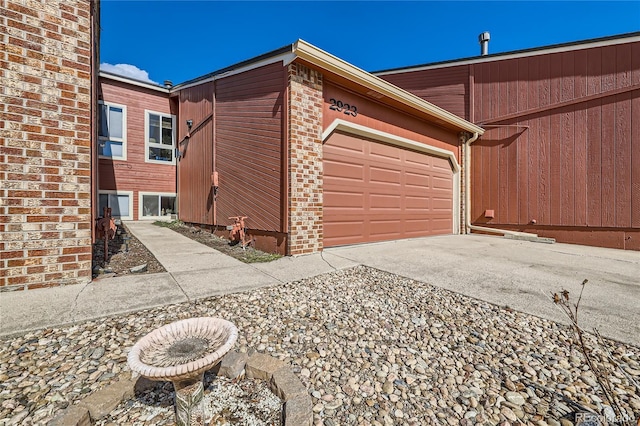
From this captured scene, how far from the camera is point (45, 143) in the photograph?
2.55 metres

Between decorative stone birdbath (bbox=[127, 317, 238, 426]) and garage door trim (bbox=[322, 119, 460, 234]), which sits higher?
garage door trim (bbox=[322, 119, 460, 234])

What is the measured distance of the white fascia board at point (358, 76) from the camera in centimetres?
412

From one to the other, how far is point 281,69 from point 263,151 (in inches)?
54.5

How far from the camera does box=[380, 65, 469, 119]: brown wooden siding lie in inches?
306

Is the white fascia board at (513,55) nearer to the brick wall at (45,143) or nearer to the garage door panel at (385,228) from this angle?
the garage door panel at (385,228)

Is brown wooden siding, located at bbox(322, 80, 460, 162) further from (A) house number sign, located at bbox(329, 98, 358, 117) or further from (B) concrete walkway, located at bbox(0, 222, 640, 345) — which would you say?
(B) concrete walkway, located at bbox(0, 222, 640, 345)

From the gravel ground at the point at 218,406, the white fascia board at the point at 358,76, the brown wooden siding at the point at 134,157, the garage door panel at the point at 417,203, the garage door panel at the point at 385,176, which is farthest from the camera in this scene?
the brown wooden siding at the point at 134,157

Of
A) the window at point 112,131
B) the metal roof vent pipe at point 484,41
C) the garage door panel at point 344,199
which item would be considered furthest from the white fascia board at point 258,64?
the metal roof vent pipe at point 484,41

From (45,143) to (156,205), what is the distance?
7.66 meters

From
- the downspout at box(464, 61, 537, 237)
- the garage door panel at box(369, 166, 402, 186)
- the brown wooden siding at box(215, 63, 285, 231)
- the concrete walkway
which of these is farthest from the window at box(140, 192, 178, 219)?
the downspout at box(464, 61, 537, 237)

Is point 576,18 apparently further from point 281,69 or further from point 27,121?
point 27,121

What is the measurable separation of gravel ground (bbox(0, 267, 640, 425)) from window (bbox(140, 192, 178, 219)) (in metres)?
8.43

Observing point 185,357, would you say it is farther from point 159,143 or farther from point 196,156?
point 159,143

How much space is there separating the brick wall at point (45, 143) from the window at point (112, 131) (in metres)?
7.09
